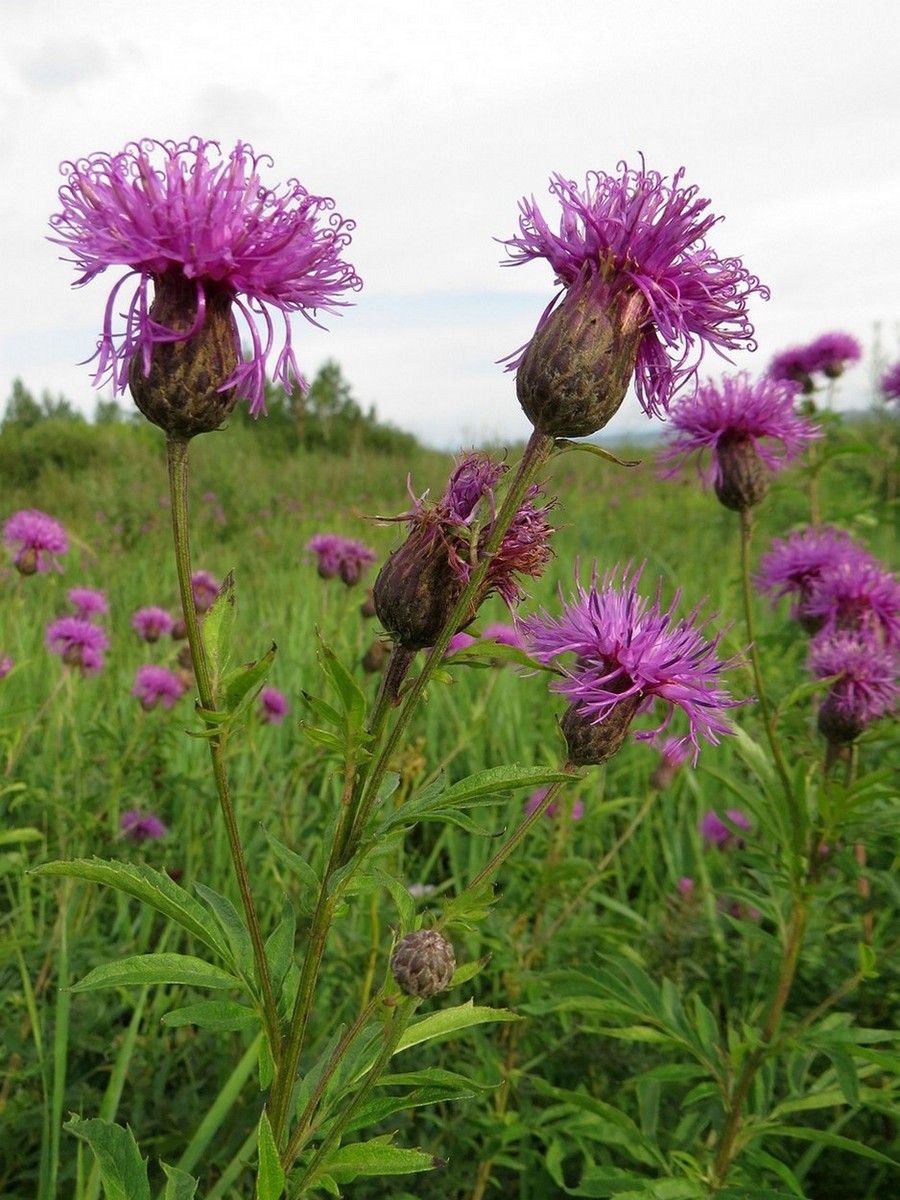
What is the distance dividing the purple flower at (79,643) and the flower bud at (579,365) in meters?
2.98

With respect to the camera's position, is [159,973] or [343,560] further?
[343,560]

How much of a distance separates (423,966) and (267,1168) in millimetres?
290

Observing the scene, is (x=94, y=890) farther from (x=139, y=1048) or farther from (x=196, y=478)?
A: (x=196, y=478)

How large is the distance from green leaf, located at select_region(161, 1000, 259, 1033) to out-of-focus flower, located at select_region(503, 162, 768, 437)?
36.1 inches

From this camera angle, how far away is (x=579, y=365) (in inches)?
52.5

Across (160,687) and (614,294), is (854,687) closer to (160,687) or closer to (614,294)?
(614,294)

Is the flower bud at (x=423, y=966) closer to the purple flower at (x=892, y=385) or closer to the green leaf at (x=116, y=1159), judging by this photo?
the green leaf at (x=116, y=1159)

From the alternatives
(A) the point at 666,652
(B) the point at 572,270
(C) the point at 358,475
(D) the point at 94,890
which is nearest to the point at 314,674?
(D) the point at 94,890

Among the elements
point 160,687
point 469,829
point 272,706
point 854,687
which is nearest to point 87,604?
point 160,687

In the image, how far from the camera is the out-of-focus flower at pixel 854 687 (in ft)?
8.13

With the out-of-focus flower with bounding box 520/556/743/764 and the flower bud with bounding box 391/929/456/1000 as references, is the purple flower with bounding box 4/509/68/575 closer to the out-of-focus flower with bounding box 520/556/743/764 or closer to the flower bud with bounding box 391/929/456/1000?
the out-of-focus flower with bounding box 520/556/743/764

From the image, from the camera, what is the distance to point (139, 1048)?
2594 mm

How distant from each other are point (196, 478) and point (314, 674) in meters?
8.59

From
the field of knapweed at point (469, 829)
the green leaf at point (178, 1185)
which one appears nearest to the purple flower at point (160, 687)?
the field of knapweed at point (469, 829)
